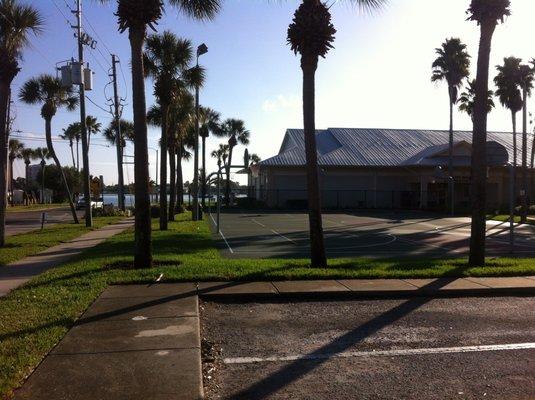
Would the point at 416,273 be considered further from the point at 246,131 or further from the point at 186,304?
the point at 246,131

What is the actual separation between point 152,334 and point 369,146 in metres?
49.9

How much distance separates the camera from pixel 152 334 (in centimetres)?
675

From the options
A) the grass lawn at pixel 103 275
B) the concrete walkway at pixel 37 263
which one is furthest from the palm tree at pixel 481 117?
the concrete walkway at pixel 37 263

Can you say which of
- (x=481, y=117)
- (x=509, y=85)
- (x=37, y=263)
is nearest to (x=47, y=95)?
(x=37, y=263)

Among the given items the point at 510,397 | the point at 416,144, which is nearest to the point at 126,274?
the point at 510,397

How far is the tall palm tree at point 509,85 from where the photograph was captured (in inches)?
1531

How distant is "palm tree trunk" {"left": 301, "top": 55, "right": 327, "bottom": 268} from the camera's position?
1202 centimetres

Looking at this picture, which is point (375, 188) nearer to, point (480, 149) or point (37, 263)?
point (480, 149)

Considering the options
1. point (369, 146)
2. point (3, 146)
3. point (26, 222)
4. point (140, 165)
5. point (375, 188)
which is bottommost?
point (26, 222)

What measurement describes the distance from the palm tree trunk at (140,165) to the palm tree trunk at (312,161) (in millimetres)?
3402

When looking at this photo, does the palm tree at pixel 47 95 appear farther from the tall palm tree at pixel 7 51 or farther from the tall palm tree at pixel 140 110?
the tall palm tree at pixel 140 110

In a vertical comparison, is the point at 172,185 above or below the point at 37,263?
above

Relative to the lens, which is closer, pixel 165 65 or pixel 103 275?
pixel 103 275

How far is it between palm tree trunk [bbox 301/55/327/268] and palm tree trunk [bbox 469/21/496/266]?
3.62 m
